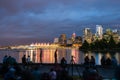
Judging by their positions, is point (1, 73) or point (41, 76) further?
point (1, 73)

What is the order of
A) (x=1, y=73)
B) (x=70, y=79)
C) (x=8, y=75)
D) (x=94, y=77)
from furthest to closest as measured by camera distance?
(x=1, y=73)
(x=70, y=79)
(x=8, y=75)
(x=94, y=77)

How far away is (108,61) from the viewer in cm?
3922

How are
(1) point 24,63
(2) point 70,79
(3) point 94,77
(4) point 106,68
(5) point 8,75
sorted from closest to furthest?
(3) point 94,77 → (5) point 8,75 → (2) point 70,79 → (4) point 106,68 → (1) point 24,63

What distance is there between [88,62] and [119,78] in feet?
64.8

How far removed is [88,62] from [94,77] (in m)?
18.0

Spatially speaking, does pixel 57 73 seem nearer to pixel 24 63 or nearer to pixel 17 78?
pixel 17 78

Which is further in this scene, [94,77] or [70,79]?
[70,79]

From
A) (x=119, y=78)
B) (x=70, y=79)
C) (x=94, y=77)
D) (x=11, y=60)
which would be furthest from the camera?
(x=11, y=60)

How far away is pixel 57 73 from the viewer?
2391 centimetres

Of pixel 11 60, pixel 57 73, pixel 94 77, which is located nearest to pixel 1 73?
pixel 11 60

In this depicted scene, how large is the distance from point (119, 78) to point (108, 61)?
20977mm

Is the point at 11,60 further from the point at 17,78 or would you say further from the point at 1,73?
the point at 17,78


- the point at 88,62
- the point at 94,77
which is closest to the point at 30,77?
the point at 94,77

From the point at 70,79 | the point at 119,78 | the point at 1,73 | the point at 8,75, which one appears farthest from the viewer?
the point at 1,73
